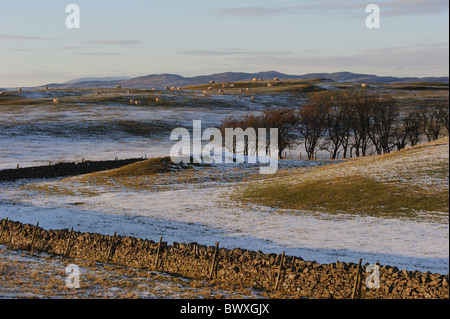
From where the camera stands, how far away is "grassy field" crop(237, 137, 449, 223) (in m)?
38.3

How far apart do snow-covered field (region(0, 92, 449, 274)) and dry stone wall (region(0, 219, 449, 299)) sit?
5806mm

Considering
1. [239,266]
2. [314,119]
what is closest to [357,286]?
[239,266]

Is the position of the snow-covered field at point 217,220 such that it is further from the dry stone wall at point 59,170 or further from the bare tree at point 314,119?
the bare tree at point 314,119

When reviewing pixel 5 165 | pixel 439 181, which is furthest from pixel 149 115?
pixel 439 181

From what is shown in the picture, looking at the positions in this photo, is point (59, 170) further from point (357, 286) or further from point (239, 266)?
point (357, 286)

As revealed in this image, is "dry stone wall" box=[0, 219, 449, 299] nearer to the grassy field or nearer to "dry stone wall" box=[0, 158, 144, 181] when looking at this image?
the grassy field

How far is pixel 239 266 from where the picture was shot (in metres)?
24.6

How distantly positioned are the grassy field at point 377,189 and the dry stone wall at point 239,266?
1655 centimetres

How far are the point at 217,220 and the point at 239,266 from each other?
17.0 metres

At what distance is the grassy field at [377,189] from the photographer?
38319 millimetres
